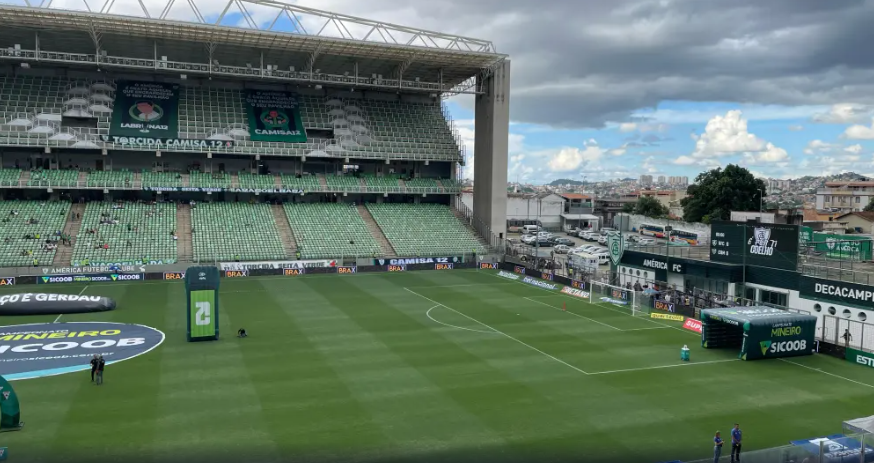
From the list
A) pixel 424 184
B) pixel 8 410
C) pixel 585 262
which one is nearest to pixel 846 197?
pixel 585 262

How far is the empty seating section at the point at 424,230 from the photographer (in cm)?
6344

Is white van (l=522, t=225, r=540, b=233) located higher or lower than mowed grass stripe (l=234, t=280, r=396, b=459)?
higher

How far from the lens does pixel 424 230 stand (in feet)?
220

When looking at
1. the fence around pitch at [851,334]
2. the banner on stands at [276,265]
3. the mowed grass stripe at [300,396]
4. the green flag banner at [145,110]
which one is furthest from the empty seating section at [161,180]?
the fence around pitch at [851,334]

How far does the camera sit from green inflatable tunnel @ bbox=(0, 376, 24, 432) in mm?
19547

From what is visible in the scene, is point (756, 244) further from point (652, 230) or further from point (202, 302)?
point (652, 230)

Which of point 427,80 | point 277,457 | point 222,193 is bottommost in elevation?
point 277,457

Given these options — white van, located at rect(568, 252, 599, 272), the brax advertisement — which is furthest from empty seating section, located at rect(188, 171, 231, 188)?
the brax advertisement

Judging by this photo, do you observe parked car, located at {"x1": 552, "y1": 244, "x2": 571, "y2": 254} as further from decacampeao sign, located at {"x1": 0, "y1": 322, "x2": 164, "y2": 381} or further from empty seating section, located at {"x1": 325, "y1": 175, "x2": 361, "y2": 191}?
decacampeao sign, located at {"x1": 0, "y1": 322, "x2": 164, "y2": 381}

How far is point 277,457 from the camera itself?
719 inches

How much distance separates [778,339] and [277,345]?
23.0 meters

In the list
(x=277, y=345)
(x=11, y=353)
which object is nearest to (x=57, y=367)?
(x=11, y=353)

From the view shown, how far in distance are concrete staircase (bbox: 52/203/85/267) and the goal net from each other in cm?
3978

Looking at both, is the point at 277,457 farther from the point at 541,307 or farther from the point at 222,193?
the point at 222,193
